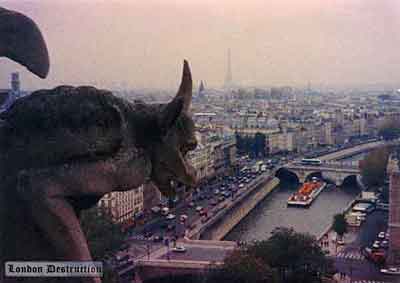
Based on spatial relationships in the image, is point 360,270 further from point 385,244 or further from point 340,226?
point 340,226

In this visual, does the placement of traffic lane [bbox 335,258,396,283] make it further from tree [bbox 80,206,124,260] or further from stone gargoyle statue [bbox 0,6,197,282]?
stone gargoyle statue [bbox 0,6,197,282]

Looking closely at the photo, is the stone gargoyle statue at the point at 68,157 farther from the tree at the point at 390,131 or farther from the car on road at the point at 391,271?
the tree at the point at 390,131

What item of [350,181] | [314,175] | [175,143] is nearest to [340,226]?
[350,181]

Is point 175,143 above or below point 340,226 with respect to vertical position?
above

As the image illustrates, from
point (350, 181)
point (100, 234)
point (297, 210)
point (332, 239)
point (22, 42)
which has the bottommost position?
point (350, 181)

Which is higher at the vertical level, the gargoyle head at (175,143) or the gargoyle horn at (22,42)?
the gargoyle horn at (22,42)

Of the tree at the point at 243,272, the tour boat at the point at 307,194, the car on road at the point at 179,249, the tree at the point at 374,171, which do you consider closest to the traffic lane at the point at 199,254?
the car on road at the point at 179,249

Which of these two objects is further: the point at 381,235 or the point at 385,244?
the point at 381,235
